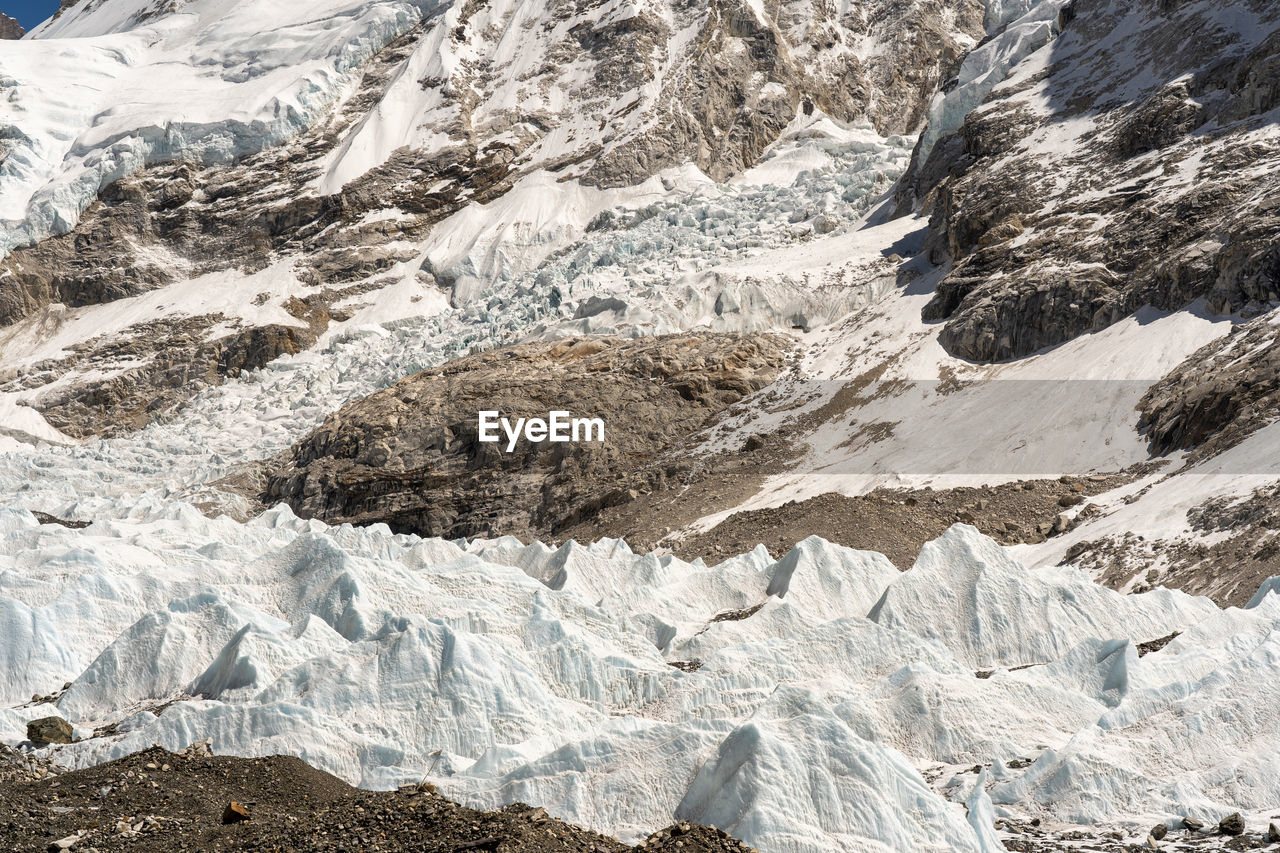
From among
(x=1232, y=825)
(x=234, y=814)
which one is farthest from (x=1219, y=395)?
(x=234, y=814)

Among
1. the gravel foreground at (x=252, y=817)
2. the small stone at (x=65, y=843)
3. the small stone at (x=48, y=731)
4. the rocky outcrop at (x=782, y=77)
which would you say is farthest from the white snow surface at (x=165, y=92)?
the small stone at (x=65, y=843)

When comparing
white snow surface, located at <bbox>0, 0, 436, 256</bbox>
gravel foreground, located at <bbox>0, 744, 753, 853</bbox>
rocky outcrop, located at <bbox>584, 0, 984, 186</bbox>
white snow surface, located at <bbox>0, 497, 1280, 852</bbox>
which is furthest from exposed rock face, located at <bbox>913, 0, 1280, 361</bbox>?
white snow surface, located at <bbox>0, 0, 436, 256</bbox>

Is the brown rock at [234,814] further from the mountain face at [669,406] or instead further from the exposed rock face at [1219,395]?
the exposed rock face at [1219,395]

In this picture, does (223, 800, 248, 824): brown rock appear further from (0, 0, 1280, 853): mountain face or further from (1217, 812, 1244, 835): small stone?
(1217, 812, 1244, 835): small stone

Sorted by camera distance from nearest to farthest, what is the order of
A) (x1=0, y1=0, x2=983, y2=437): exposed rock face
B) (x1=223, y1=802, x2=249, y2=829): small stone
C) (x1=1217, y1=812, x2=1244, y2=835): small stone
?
1. (x1=223, y1=802, x2=249, y2=829): small stone
2. (x1=1217, y1=812, x2=1244, y2=835): small stone
3. (x1=0, y1=0, x2=983, y2=437): exposed rock face

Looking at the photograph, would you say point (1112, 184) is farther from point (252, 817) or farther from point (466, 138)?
point (466, 138)
